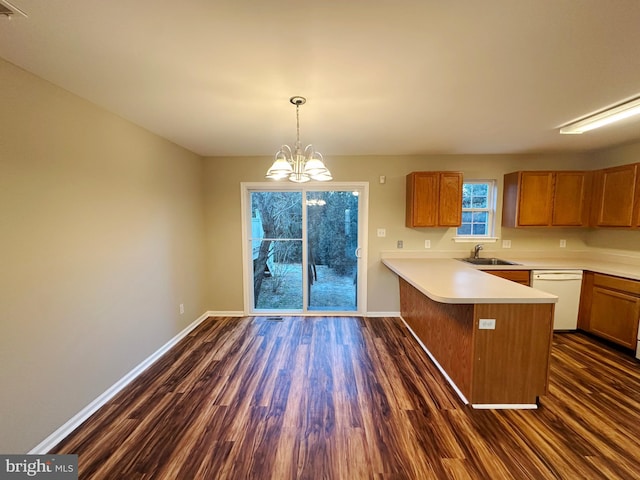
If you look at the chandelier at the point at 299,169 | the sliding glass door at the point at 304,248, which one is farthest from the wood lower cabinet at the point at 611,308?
the chandelier at the point at 299,169

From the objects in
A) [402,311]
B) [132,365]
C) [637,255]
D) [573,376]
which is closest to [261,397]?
[132,365]

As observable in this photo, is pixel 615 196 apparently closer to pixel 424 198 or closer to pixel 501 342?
pixel 424 198

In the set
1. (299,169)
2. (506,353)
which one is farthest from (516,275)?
(299,169)

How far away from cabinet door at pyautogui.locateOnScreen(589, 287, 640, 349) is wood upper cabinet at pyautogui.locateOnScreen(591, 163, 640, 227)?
0.89m

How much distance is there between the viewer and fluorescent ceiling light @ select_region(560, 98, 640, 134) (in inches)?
80.0

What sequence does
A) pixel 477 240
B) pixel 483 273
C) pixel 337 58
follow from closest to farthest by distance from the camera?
pixel 337 58
pixel 483 273
pixel 477 240

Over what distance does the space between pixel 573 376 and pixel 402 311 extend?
6.01ft

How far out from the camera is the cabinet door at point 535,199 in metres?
3.41

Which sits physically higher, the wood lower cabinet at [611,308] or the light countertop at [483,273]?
the light countertop at [483,273]

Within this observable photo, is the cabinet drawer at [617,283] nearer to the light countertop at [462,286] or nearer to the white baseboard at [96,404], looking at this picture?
the light countertop at [462,286]

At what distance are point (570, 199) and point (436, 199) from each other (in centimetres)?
177

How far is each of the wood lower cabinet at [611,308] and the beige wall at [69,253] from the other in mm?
5091

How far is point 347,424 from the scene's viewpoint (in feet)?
6.21

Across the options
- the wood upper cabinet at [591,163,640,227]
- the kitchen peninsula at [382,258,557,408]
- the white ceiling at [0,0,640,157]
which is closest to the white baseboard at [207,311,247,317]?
the white ceiling at [0,0,640,157]
